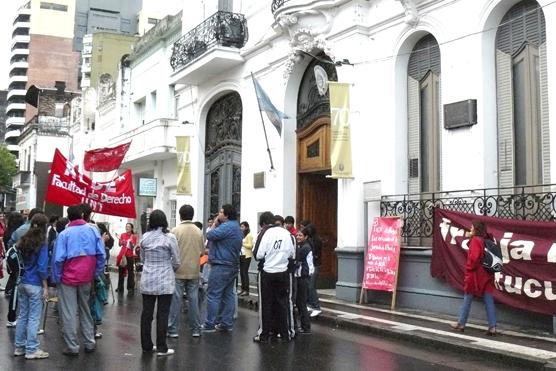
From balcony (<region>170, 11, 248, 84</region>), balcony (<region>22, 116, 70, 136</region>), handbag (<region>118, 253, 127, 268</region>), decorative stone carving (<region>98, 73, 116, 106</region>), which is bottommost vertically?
handbag (<region>118, 253, 127, 268</region>)

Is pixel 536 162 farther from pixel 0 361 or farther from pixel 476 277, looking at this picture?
pixel 0 361

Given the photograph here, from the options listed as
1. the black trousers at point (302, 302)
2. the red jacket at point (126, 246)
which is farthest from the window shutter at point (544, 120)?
the red jacket at point (126, 246)

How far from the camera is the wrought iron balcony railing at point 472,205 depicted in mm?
9680

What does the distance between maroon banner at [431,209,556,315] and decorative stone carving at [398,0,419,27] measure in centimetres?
373

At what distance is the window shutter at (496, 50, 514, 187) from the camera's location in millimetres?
10750

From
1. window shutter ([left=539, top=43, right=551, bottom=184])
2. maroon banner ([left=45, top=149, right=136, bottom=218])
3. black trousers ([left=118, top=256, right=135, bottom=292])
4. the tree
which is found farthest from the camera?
the tree

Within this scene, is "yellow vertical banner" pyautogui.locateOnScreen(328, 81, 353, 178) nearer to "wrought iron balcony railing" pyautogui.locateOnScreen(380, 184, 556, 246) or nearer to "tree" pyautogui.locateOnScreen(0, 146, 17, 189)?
"wrought iron balcony railing" pyautogui.locateOnScreen(380, 184, 556, 246)

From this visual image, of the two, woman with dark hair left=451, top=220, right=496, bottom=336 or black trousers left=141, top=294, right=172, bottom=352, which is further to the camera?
woman with dark hair left=451, top=220, right=496, bottom=336

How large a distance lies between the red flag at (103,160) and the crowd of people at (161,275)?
5775 millimetres

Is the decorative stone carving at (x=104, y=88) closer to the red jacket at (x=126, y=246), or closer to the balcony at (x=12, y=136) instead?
the red jacket at (x=126, y=246)

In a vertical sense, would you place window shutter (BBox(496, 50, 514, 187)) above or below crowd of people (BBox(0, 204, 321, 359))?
above

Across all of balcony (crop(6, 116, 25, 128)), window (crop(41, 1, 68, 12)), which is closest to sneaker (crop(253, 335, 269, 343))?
window (crop(41, 1, 68, 12))

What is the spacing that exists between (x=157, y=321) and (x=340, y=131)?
6.22 meters

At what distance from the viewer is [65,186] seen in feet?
43.8
